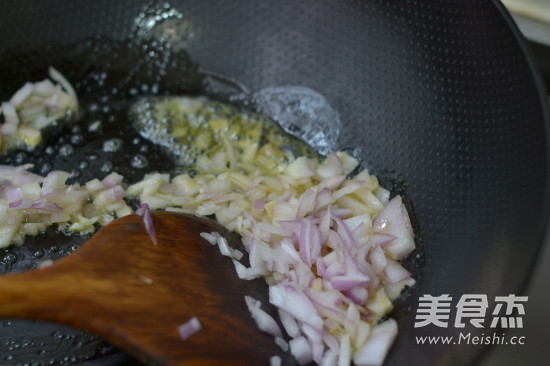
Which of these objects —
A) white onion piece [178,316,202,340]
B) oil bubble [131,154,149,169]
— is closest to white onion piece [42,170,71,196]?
oil bubble [131,154,149,169]

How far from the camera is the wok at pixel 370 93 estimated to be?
3.52 feet

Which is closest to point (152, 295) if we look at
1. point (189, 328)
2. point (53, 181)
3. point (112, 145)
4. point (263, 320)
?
point (189, 328)

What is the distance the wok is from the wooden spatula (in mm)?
237

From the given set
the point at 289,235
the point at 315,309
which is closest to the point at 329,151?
the point at 289,235

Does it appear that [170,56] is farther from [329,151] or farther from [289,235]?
[289,235]

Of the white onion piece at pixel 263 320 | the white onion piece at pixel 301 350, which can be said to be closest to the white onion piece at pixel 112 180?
the white onion piece at pixel 263 320

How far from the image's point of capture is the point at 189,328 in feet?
3.12

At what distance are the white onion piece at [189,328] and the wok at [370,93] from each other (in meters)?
0.24

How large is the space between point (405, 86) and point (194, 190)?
0.60 metres

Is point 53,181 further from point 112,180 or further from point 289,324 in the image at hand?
point 289,324

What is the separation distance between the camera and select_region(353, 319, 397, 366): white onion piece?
104 cm

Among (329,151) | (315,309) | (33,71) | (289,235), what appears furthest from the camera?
(33,71)

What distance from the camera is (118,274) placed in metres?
0.93

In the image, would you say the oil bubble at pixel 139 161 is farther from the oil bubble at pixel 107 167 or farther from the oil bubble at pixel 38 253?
the oil bubble at pixel 38 253
